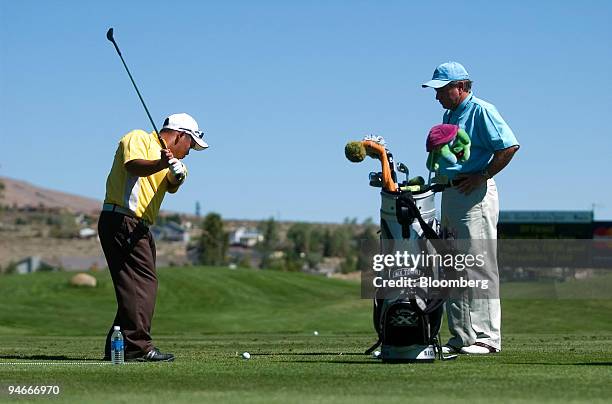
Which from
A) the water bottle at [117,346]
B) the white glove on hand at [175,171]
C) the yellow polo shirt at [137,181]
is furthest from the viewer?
the yellow polo shirt at [137,181]

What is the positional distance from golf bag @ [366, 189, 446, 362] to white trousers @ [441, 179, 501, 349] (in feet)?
5.32

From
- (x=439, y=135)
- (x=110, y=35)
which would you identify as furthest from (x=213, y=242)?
(x=439, y=135)

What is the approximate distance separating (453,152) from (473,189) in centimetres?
72

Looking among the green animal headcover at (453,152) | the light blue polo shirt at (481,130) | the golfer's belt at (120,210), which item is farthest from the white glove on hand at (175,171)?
the light blue polo shirt at (481,130)

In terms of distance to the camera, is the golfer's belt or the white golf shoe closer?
the golfer's belt

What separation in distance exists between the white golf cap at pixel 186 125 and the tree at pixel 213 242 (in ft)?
337

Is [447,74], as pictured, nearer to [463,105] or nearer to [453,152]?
[463,105]

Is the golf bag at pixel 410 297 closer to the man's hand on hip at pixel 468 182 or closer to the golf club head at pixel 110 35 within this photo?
the man's hand on hip at pixel 468 182

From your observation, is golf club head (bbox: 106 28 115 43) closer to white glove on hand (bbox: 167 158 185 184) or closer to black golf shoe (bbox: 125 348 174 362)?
white glove on hand (bbox: 167 158 185 184)

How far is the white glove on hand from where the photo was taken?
10026mm

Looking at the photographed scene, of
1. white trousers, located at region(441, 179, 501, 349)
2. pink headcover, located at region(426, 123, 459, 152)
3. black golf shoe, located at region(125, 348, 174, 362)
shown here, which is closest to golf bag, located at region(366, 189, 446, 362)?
pink headcover, located at region(426, 123, 459, 152)

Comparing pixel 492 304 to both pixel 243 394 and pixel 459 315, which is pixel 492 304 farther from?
pixel 243 394

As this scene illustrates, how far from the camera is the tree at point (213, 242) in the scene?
11475cm

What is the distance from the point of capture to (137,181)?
410 inches
